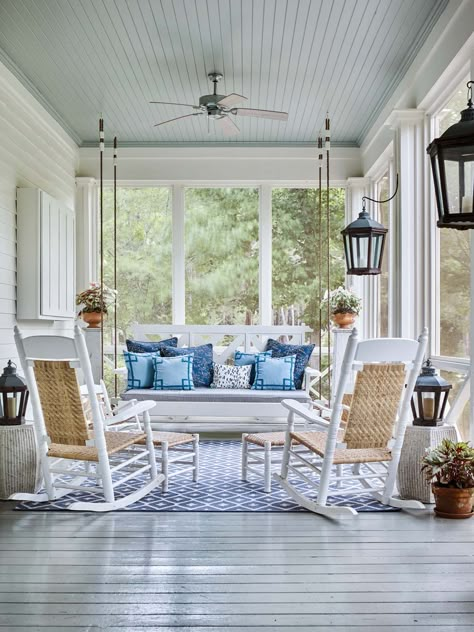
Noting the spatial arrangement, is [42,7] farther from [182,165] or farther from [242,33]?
[182,165]

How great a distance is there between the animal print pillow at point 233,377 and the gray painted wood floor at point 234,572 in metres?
2.85

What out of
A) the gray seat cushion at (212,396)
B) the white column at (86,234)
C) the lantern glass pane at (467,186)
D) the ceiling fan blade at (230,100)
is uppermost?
the ceiling fan blade at (230,100)

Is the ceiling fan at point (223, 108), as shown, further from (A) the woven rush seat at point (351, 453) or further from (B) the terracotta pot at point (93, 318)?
(A) the woven rush seat at point (351, 453)

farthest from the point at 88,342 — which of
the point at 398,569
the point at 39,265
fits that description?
the point at 398,569

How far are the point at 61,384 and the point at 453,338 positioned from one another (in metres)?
2.63

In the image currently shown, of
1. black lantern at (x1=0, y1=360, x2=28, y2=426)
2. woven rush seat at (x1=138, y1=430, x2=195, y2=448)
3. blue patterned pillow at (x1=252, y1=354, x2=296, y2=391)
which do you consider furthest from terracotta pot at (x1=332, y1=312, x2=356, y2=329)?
black lantern at (x1=0, y1=360, x2=28, y2=426)

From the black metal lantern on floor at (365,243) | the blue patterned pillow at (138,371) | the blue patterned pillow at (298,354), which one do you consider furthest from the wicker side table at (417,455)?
the blue patterned pillow at (138,371)

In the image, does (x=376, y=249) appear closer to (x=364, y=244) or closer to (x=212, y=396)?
(x=364, y=244)

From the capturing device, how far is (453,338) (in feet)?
15.6

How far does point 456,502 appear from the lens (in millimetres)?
3672

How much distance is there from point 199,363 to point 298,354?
3.17 ft

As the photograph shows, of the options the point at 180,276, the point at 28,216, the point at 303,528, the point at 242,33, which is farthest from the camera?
the point at 180,276

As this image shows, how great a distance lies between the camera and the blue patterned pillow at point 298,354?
6.54 metres

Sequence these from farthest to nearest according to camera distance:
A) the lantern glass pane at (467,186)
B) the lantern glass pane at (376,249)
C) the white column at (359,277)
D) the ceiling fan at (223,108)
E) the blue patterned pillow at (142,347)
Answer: the white column at (359,277) → the blue patterned pillow at (142,347) → the lantern glass pane at (376,249) → the ceiling fan at (223,108) → the lantern glass pane at (467,186)
